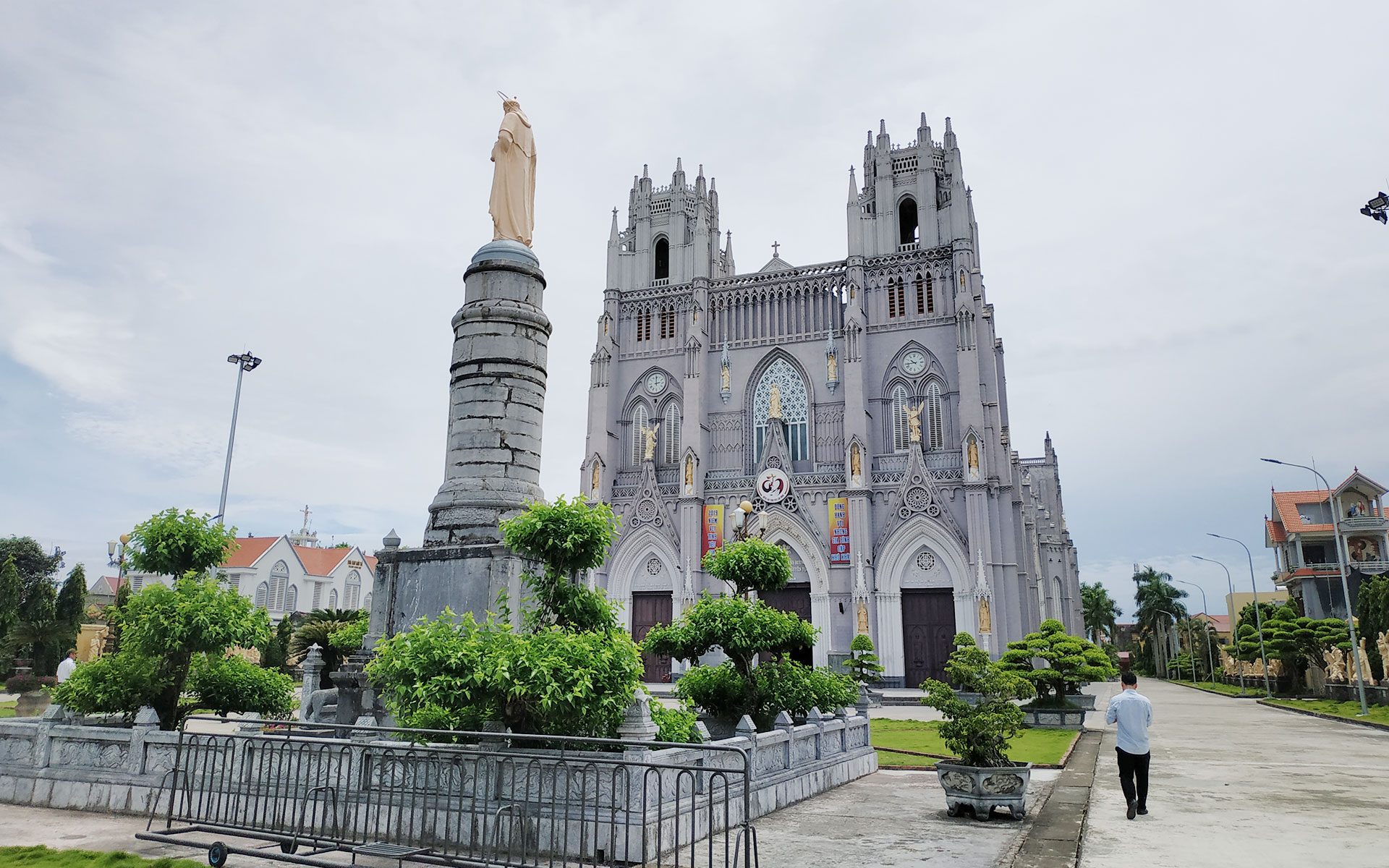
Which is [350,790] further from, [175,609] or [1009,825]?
[1009,825]

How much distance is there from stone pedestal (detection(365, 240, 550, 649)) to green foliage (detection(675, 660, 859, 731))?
3660 mm

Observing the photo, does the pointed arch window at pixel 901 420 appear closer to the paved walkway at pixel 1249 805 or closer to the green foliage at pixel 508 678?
the paved walkway at pixel 1249 805

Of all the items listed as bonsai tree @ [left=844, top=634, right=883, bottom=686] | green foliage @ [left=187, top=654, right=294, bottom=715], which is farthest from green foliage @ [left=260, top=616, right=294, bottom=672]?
bonsai tree @ [left=844, top=634, right=883, bottom=686]

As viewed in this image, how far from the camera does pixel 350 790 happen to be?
8.34m

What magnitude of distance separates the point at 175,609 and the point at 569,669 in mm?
6593

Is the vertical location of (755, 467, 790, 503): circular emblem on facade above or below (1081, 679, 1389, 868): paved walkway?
above

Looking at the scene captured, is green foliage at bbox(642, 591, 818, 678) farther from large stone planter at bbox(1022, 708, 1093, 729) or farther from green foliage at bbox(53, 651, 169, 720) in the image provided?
large stone planter at bbox(1022, 708, 1093, 729)

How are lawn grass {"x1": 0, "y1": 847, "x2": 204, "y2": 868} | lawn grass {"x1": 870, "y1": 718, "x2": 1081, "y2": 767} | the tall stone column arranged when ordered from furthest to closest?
lawn grass {"x1": 870, "y1": 718, "x2": 1081, "y2": 767}
the tall stone column
lawn grass {"x1": 0, "y1": 847, "x2": 204, "y2": 868}

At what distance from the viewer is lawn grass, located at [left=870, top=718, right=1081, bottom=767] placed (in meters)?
15.2

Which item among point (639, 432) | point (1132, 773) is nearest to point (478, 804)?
point (1132, 773)

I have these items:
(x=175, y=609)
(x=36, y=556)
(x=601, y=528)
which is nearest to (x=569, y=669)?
(x=601, y=528)

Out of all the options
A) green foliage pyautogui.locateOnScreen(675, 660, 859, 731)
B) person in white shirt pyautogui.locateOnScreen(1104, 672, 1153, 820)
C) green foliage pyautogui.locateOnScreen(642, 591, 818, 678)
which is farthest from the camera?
green foliage pyautogui.locateOnScreen(675, 660, 859, 731)

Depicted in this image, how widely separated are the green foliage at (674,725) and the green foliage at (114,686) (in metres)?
6.73

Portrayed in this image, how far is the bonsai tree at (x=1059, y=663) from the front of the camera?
2152cm
